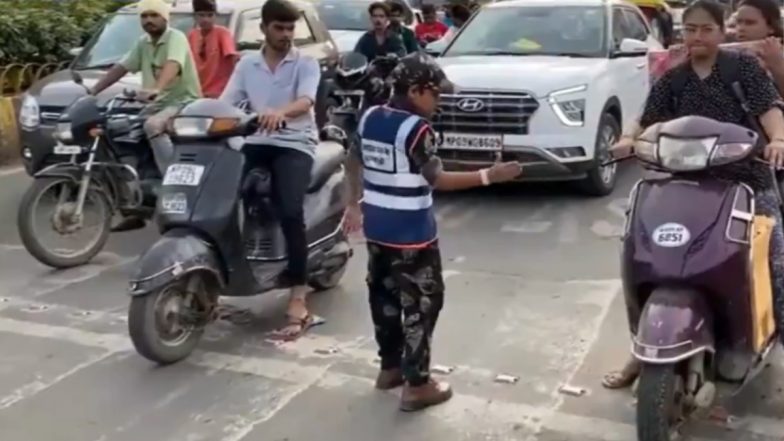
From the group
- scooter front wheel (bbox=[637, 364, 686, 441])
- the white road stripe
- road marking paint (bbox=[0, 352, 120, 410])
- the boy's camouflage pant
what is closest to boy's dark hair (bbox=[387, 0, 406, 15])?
the white road stripe

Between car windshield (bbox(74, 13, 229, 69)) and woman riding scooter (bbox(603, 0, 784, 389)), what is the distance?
21.6ft

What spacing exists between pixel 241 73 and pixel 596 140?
4.37 meters

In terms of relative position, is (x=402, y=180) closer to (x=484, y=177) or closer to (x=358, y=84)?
(x=484, y=177)

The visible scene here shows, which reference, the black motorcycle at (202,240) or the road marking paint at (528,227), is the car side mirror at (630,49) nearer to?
the road marking paint at (528,227)

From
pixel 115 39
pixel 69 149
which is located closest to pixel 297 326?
pixel 69 149

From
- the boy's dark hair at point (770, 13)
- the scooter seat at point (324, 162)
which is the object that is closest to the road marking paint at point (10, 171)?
the scooter seat at point (324, 162)

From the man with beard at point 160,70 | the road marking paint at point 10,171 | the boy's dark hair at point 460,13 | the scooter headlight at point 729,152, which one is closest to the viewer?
the scooter headlight at point 729,152

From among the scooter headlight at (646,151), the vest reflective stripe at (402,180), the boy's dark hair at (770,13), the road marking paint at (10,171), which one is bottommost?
the road marking paint at (10,171)

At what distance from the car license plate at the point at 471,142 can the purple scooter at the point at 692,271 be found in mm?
4829

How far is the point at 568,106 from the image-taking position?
31.0 ft

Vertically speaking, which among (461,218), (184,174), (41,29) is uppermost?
(184,174)

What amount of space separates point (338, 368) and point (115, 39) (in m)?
6.00

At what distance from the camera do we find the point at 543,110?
30.7 ft

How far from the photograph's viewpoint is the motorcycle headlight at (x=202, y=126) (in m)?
5.75
